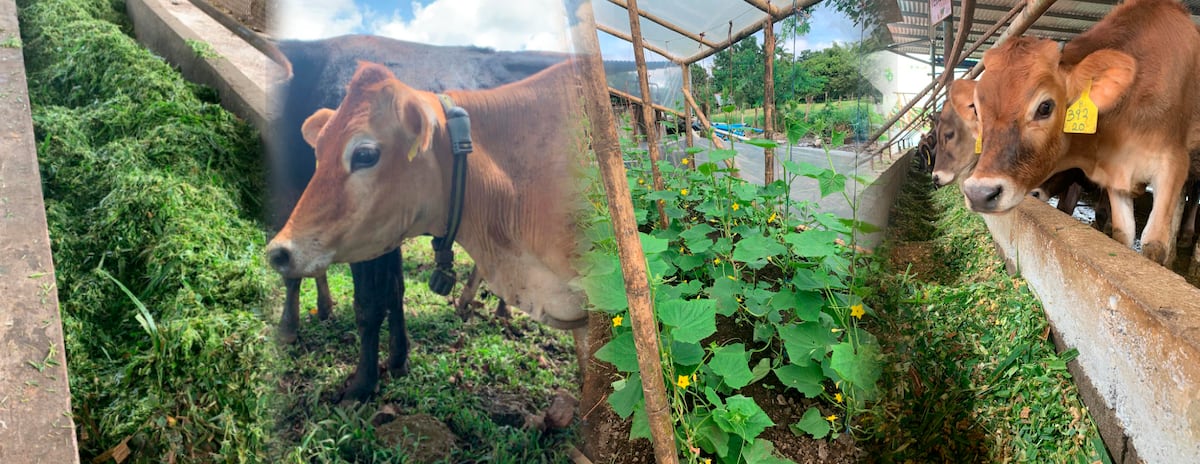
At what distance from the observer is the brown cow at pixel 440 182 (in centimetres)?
89

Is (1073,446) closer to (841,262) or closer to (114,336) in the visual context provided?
(841,262)

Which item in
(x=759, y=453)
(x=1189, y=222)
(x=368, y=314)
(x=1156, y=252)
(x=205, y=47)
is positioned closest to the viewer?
(x=368, y=314)

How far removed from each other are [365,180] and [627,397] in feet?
2.21

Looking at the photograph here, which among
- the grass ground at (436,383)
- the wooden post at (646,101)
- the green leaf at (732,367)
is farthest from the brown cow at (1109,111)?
the grass ground at (436,383)

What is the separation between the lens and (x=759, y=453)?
1389 mm

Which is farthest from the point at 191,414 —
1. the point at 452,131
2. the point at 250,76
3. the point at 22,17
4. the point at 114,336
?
the point at 22,17

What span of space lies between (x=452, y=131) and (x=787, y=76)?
893 mm

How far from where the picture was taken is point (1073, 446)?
69.9 inches

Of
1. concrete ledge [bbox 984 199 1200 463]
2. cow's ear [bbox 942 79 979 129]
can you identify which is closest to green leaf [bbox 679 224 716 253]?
concrete ledge [bbox 984 199 1200 463]

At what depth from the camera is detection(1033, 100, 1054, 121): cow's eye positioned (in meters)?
2.31

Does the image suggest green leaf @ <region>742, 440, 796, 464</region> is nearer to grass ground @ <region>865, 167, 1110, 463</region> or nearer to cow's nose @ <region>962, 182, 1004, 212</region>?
grass ground @ <region>865, 167, 1110, 463</region>

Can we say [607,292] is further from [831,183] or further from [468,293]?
[831,183]

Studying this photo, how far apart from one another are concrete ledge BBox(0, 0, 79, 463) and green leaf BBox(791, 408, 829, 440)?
180cm

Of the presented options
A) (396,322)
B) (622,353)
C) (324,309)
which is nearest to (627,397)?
(622,353)
